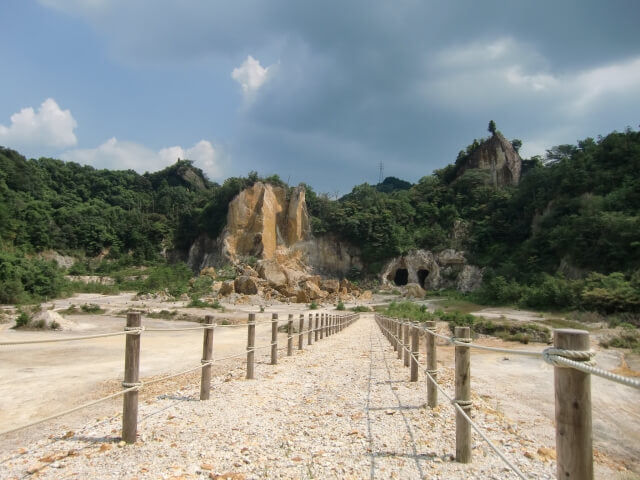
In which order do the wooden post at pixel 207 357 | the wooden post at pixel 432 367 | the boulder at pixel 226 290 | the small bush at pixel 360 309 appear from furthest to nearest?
the boulder at pixel 226 290, the small bush at pixel 360 309, the wooden post at pixel 207 357, the wooden post at pixel 432 367

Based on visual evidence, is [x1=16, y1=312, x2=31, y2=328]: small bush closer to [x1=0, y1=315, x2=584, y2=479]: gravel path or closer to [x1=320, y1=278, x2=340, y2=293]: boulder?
[x1=0, y1=315, x2=584, y2=479]: gravel path

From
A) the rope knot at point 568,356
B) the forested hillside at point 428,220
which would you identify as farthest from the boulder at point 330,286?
the rope knot at point 568,356

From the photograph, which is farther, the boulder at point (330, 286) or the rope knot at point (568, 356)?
the boulder at point (330, 286)

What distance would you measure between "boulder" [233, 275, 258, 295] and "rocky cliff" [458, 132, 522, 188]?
115 ft

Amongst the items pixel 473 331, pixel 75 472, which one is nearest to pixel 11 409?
pixel 75 472

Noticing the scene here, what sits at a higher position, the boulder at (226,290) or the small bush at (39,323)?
the boulder at (226,290)

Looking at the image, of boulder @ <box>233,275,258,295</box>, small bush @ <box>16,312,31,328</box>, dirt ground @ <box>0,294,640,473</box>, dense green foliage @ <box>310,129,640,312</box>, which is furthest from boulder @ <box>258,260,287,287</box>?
dirt ground @ <box>0,294,640,473</box>

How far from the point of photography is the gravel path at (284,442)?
3141 millimetres

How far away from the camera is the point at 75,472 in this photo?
3078mm

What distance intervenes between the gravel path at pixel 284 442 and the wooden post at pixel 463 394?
124 millimetres

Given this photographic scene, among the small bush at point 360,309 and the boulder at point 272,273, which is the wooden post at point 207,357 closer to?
the small bush at point 360,309

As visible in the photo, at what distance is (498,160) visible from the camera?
54.6 metres

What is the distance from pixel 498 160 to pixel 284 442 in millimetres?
57674

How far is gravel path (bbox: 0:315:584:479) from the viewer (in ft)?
10.3
